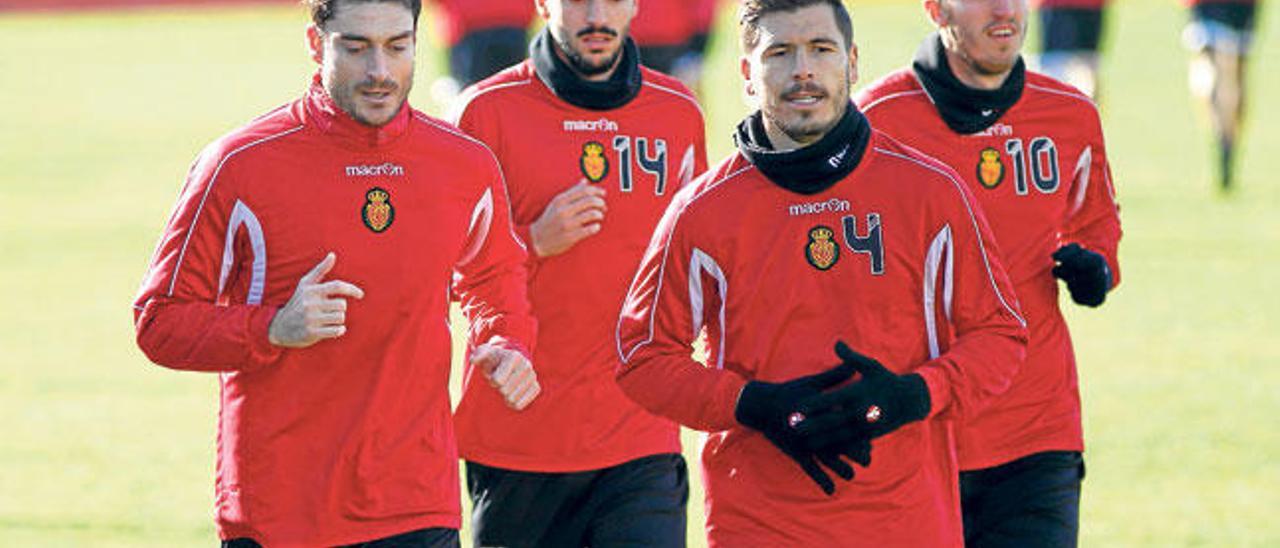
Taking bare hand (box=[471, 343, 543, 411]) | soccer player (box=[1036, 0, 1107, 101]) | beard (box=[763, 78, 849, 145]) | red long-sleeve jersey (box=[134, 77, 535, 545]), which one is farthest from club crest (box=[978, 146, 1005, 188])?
soccer player (box=[1036, 0, 1107, 101])

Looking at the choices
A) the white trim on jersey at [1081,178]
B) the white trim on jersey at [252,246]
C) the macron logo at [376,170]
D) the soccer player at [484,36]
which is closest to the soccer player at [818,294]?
the macron logo at [376,170]

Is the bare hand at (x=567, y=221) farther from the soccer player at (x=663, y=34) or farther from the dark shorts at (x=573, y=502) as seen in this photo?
the soccer player at (x=663, y=34)

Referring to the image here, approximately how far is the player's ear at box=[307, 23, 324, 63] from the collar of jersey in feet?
0.27

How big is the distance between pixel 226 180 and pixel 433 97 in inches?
771

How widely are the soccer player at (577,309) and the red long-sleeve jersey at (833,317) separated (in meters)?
1.58

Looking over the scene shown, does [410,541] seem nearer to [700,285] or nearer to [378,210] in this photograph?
[378,210]

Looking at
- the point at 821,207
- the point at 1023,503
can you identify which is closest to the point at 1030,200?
the point at 1023,503

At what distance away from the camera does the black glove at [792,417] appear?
5.38m

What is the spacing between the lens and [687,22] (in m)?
20.0

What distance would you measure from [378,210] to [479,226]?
37 cm

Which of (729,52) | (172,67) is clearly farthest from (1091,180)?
(172,67)

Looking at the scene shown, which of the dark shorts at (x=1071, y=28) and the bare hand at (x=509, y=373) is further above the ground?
the dark shorts at (x=1071, y=28)

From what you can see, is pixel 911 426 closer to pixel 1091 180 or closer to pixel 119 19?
pixel 1091 180

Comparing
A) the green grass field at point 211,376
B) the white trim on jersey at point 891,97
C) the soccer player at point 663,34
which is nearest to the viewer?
the white trim on jersey at point 891,97
